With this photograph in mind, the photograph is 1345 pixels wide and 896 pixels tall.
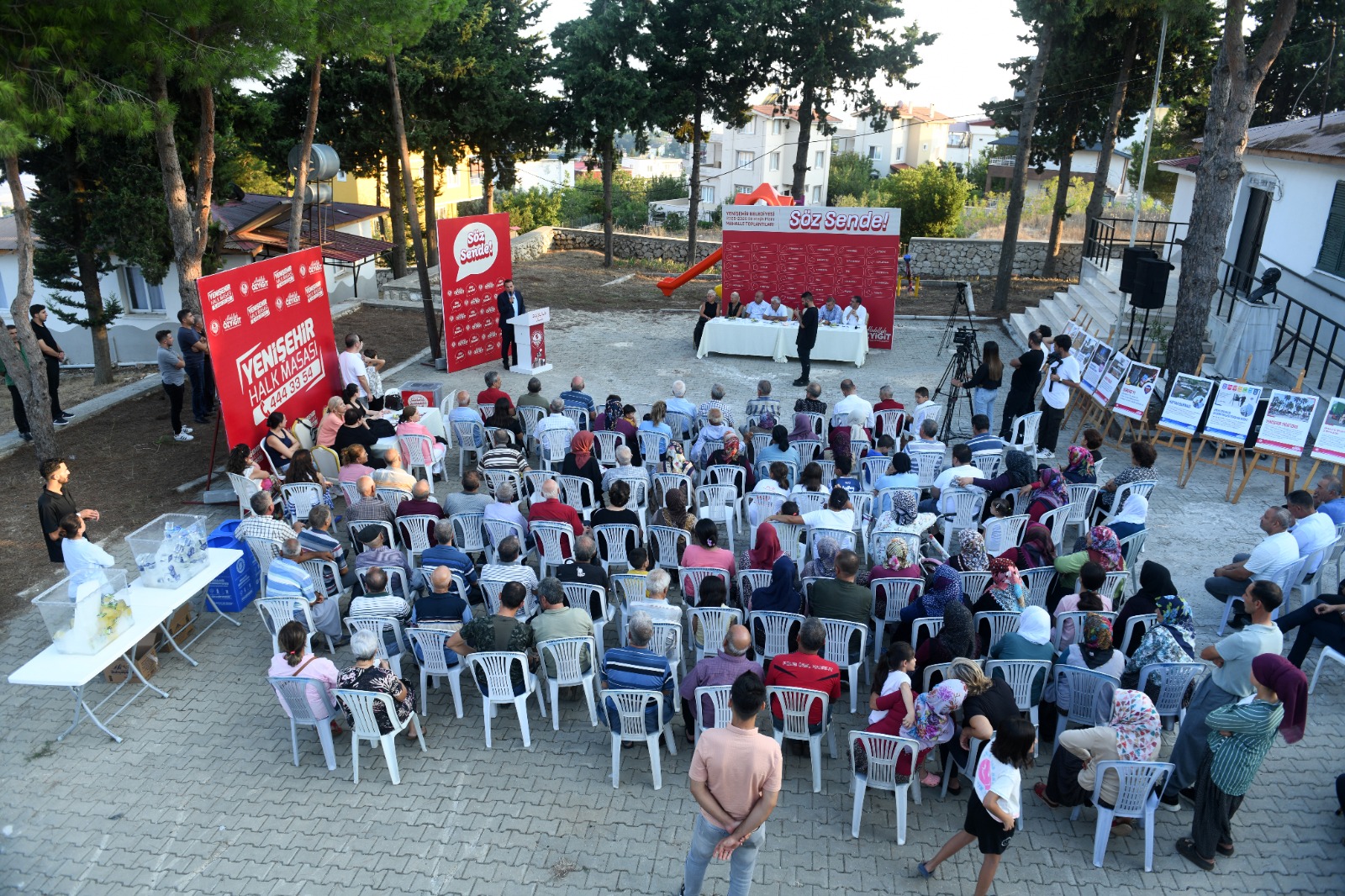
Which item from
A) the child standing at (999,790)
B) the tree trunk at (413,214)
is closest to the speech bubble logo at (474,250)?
the tree trunk at (413,214)

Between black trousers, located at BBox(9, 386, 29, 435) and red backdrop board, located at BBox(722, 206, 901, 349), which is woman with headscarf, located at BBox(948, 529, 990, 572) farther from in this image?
black trousers, located at BBox(9, 386, 29, 435)

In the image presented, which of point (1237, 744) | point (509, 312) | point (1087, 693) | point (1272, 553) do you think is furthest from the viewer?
point (509, 312)

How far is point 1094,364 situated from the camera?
38.4 feet

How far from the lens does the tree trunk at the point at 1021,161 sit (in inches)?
678

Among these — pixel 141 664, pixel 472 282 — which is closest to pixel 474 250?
pixel 472 282

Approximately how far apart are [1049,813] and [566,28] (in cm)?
2308

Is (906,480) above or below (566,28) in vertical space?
below

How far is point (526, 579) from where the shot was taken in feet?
21.5

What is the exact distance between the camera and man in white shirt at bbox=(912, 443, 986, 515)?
7.99 metres

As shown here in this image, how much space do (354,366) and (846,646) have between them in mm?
8075

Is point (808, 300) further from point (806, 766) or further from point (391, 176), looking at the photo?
point (391, 176)

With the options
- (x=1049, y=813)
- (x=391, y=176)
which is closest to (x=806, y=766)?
(x=1049, y=813)

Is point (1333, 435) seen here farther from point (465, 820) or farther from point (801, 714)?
point (465, 820)

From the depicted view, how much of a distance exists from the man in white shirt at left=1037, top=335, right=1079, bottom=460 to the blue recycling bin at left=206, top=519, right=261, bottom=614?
30.1 ft
